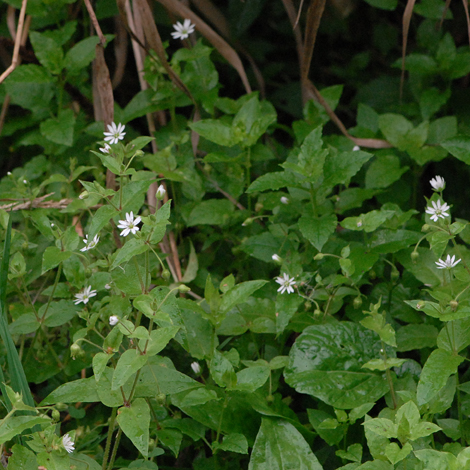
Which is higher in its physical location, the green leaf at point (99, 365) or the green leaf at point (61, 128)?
the green leaf at point (61, 128)

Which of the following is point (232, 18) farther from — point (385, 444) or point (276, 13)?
point (385, 444)

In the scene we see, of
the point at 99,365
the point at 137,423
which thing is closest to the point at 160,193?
the point at 99,365

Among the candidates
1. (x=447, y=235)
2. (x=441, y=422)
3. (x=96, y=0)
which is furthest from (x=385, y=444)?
(x=96, y=0)

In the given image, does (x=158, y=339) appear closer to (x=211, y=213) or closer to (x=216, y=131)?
(x=211, y=213)

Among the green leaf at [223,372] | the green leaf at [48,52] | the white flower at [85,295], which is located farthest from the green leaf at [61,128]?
the green leaf at [223,372]

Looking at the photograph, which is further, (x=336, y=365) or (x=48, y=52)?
(x=48, y=52)

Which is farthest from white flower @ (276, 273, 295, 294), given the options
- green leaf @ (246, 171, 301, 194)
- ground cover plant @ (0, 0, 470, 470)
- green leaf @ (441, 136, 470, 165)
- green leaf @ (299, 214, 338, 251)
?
green leaf @ (441, 136, 470, 165)

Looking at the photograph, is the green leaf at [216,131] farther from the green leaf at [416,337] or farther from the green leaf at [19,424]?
the green leaf at [19,424]
